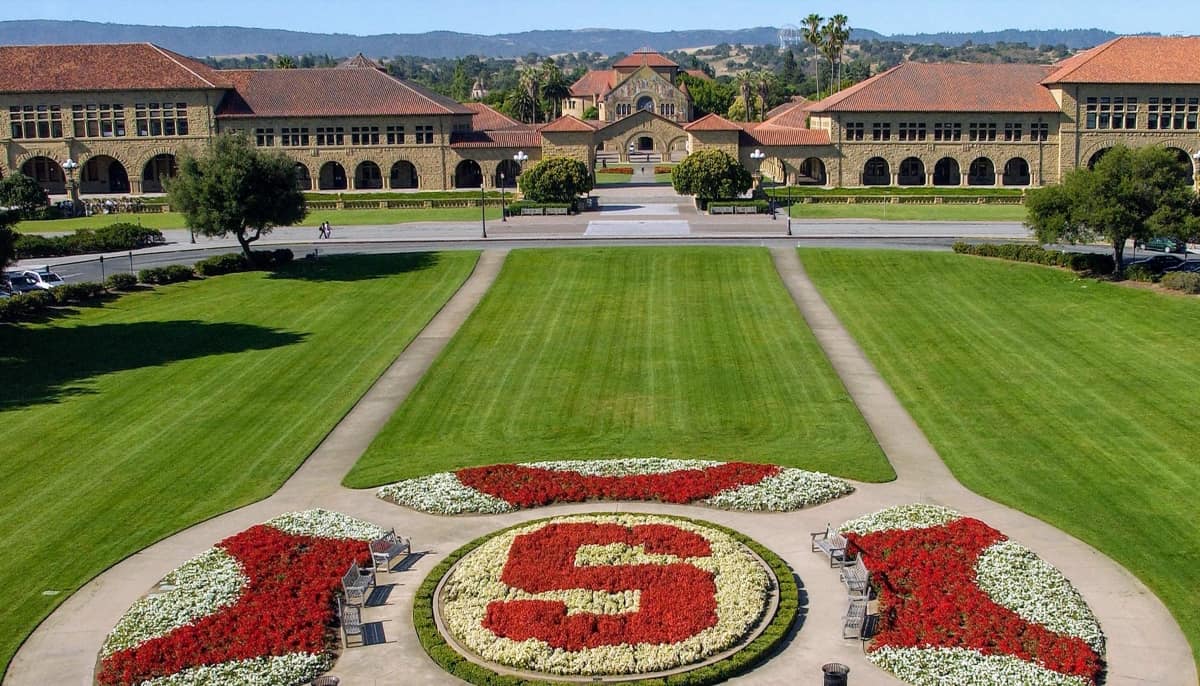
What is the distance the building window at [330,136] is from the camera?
10381 cm

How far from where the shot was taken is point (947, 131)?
333 feet

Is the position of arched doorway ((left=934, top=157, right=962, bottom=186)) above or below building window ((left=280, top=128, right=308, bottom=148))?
below

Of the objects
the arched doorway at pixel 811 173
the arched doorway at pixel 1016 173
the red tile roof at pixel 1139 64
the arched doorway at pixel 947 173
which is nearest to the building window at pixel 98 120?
the arched doorway at pixel 811 173

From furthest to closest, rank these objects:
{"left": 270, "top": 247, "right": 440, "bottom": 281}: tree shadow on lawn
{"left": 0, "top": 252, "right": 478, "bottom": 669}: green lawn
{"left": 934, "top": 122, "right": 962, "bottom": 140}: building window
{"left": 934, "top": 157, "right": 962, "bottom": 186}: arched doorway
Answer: {"left": 934, "top": 157, "right": 962, "bottom": 186}: arched doorway → {"left": 934, "top": 122, "right": 962, "bottom": 140}: building window → {"left": 270, "top": 247, "right": 440, "bottom": 281}: tree shadow on lawn → {"left": 0, "top": 252, "right": 478, "bottom": 669}: green lawn

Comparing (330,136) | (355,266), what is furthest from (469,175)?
(355,266)

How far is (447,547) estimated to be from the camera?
26219 millimetres

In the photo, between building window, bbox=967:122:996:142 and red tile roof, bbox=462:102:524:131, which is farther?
red tile roof, bbox=462:102:524:131

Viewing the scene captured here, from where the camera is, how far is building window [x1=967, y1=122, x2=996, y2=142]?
332 ft

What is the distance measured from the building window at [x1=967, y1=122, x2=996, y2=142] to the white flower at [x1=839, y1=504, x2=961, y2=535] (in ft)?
263

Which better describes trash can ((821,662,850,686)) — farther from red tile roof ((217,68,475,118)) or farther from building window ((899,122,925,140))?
red tile roof ((217,68,475,118))

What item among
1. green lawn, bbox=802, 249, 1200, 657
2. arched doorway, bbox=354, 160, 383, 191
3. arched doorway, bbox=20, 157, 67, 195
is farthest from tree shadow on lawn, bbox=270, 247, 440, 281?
arched doorway, bbox=20, 157, 67, 195

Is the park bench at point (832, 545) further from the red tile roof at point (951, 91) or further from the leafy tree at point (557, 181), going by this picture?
the red tile roof at point (951, 91)

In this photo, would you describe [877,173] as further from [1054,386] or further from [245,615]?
[245,615]

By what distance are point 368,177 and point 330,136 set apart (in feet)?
19.1
